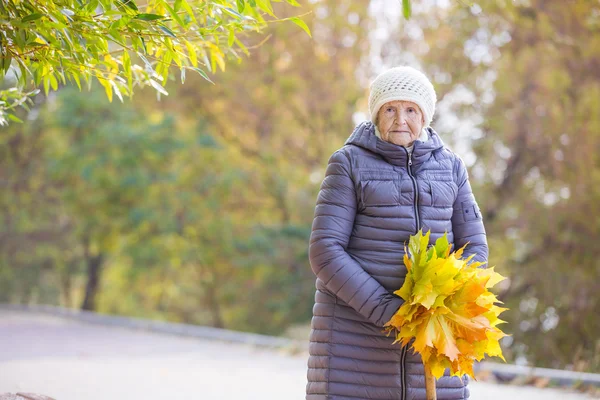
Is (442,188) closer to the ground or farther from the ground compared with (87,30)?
closer to the ground

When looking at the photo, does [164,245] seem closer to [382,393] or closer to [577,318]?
[577,318]

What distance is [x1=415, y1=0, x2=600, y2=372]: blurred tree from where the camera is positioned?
41.4 feet

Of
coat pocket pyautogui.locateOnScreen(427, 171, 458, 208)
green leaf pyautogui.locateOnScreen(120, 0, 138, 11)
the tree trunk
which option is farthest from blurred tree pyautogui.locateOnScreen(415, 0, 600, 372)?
green leaf pyautogui.locateOnScreen(120, 0, 138, 11)

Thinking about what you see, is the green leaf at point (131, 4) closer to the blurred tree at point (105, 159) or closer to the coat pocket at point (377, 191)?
the coat pocket at point (377, 191)

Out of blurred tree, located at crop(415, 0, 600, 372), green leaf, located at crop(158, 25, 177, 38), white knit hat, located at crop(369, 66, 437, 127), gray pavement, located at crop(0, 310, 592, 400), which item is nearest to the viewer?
green leaf, located at crop(158, 25, 177, 38)

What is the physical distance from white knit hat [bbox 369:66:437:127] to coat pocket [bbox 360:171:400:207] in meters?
0.31

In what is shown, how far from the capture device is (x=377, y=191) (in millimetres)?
3037

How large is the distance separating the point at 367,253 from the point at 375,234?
0.27ft

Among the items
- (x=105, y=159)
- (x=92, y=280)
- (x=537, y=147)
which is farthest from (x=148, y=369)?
(x=92, y=280)

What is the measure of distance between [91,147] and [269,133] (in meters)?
4.31

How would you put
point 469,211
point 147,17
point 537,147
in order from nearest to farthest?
point 147,17
point 469,211
point 537,147

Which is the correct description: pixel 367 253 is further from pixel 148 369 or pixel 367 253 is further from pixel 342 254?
pixel 148 369

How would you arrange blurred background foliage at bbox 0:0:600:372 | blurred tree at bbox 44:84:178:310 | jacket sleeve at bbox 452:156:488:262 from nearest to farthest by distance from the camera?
jacket sleeve at bbox 452:156:488:262
blurred background foliage at bbox 0:0:600:372
blurred tree at bbox 44:84:178:310

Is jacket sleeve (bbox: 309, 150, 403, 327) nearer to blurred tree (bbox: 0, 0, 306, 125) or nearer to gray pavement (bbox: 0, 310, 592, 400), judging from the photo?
blurred tree (bbox: 0, 0, 306, 125)
